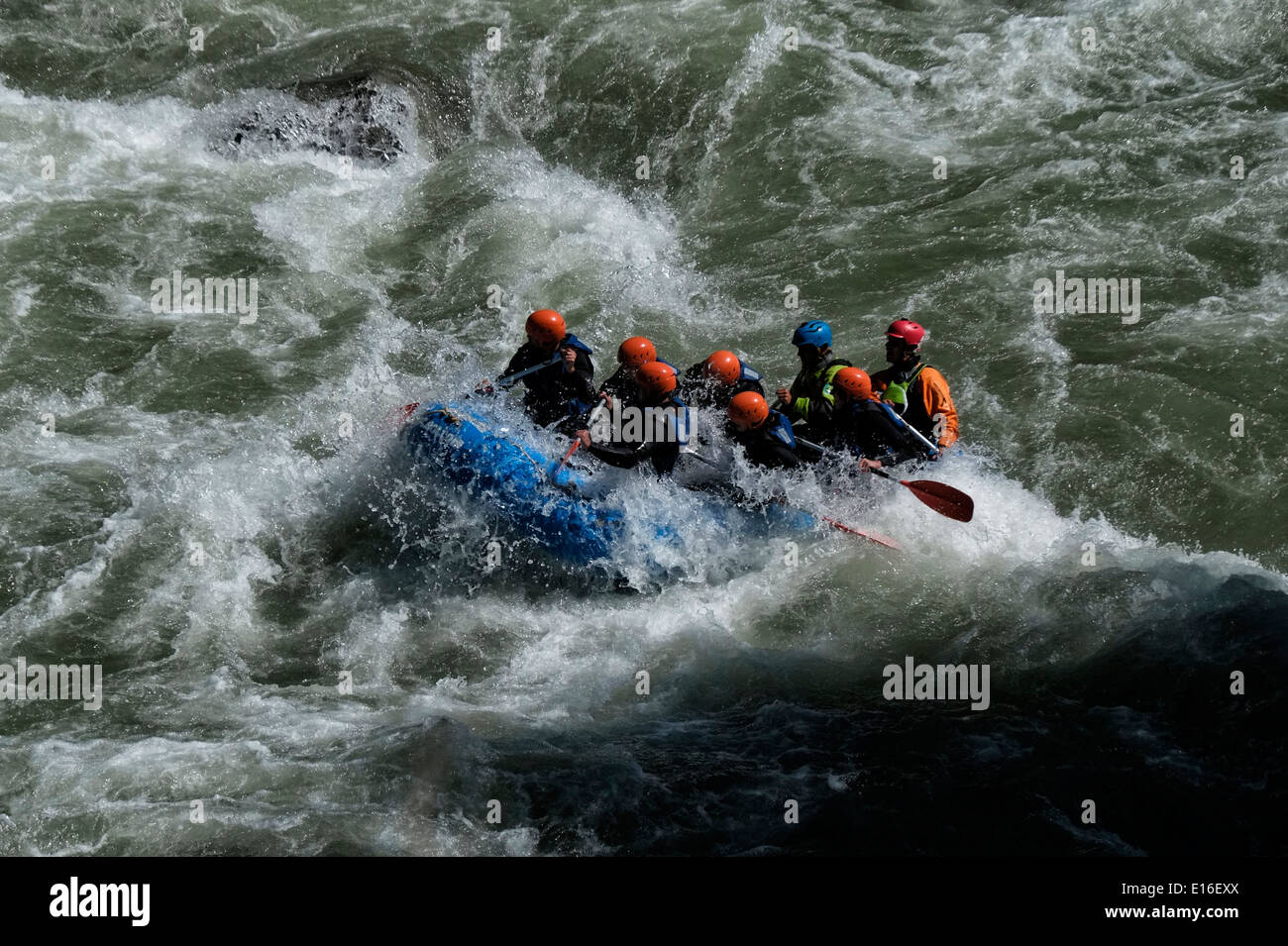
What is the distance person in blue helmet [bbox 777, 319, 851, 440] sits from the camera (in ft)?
27.7

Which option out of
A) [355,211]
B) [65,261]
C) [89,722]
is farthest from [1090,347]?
[65,261]

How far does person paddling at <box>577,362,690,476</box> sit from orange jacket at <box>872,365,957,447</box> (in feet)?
4.88

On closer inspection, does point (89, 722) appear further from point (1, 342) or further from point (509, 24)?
point (509, 24)

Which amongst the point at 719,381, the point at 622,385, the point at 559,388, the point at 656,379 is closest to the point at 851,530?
the point at 719,381

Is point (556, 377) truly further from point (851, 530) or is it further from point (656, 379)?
point (851, 530)

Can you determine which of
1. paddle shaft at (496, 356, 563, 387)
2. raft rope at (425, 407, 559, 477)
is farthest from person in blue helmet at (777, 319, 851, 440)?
raft rope at (425, 407, 559, 477)

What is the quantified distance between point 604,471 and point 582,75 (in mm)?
6122

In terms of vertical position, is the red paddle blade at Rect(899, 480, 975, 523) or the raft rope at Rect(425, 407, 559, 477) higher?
the raft rope at Rect(425, 407, 559, 477)

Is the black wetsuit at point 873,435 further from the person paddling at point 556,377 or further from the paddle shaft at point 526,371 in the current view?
the paddle shaft at point 526,371

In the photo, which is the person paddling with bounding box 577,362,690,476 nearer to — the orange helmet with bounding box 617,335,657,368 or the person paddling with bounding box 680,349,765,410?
the orange helmet with bounding box 617,335,657,368

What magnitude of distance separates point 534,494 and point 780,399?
1902 mm

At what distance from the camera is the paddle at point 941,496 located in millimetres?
7863

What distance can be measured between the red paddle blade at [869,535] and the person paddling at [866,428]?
42 cm

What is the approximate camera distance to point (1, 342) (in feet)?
31.4
